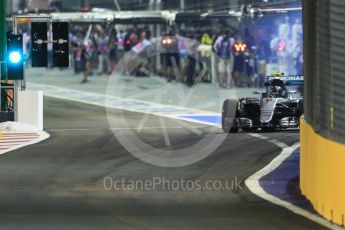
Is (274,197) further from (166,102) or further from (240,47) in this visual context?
(240,47)

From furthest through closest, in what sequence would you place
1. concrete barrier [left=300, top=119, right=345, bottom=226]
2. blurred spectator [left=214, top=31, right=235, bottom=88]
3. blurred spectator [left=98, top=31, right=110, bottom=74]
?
blurred spectator [left=98, top=31, right=110, bottom=74] → blurred spectator [left=214, top=31, right=235, bottom=88] → concrete barrier [left=300, top=119, right=345, bottom=226]

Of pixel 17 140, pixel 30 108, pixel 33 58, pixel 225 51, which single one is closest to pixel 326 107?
pixel 17 140

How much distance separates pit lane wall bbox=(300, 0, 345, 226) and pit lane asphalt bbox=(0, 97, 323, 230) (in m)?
0.43

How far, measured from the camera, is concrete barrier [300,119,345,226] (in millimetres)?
10328

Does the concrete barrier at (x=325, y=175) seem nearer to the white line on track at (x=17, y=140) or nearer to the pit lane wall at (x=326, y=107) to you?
the pit lane wall at (x=326, y=107)

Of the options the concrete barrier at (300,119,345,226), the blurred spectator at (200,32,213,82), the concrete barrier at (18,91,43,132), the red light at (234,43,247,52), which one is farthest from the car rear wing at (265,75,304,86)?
the blurred spectator at (200,32,213,82)

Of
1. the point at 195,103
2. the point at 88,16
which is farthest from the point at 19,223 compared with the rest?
the point at 88,16

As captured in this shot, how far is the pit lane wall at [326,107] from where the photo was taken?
10.4 m

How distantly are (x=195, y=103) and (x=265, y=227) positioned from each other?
73.2 ft

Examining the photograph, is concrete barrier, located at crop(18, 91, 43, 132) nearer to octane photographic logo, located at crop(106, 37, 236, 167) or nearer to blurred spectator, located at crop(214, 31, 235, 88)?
octane photographic logo, located at crop(106, 37, 236, 167)

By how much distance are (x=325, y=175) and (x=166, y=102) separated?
899 inches

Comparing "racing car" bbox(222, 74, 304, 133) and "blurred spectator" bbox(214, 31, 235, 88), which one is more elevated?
"blurred spectator" bbox(214, 31, 235, 88)

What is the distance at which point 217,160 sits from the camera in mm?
17297

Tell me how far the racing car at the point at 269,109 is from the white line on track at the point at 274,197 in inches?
66.5
